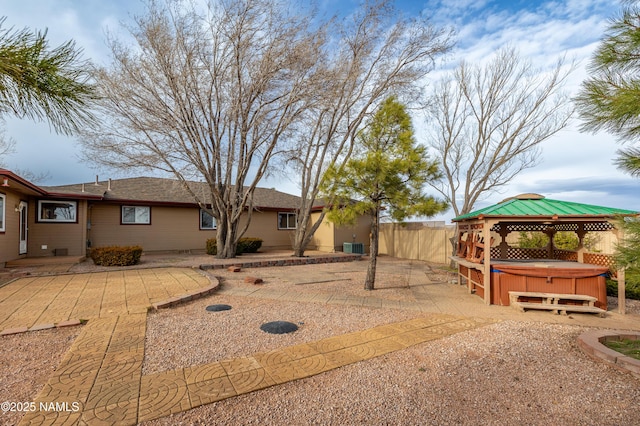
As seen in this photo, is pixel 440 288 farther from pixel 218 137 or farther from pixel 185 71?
pixel 185 71

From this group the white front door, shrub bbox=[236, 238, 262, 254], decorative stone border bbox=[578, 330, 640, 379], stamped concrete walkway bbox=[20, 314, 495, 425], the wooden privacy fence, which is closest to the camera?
stamped concrete walkway bbox=[20, 314, 495, 425]

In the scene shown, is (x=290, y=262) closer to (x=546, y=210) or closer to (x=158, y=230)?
(x=158, y=230)

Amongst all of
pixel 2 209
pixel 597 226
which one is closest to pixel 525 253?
pixel 597 226

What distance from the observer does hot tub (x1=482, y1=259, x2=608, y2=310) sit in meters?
6.10

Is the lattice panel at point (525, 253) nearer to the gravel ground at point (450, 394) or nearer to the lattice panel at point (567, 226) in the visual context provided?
the lattice panel at point (567, 226)

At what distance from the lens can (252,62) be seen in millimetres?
11133

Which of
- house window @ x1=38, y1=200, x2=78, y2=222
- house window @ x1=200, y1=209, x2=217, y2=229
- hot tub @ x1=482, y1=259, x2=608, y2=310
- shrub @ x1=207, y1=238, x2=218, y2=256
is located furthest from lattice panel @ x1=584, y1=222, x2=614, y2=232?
house window @ x1=38, y1=200, x2=78, y2=222

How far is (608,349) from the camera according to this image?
385 centimetres

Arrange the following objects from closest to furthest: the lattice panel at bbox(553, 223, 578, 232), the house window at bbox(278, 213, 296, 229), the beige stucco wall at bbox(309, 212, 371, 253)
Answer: the lattice panel at bbox(553, 223, 578, 232)
the beige stucco wall at bbox(309, 212, 371, 253)
the house window at bbox(278, 213, 296, 229)

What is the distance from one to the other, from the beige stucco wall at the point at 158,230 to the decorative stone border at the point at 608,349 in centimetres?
1493

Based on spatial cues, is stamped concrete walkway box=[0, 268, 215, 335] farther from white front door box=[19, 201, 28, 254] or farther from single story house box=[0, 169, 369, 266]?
white front door box=[19, 201, 28, 254]

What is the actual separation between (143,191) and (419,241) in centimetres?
1383

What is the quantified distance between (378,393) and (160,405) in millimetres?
1851

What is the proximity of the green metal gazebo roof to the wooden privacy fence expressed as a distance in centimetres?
591
